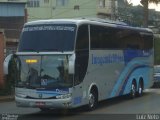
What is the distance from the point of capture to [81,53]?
18.3m

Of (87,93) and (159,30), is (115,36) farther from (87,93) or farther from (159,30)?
(159,30)

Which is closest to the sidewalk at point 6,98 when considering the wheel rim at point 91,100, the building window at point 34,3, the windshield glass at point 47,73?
the wheel rim at point 91,100

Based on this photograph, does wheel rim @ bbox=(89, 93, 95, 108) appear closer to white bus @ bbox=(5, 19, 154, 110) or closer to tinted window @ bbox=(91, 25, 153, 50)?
white bus @ bbox=(5, 19, 154, 110)

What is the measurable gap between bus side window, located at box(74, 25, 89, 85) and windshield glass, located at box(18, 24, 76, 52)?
37 cm

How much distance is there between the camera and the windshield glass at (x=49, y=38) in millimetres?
17750

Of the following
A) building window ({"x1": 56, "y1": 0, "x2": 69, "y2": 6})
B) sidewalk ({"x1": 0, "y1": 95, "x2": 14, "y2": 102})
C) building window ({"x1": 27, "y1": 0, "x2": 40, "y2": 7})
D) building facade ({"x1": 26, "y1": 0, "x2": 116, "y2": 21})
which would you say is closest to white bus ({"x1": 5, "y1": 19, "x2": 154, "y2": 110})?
sidewalk ({"x1": 0, "y1": 95, "x2": 14, "y2": 102})

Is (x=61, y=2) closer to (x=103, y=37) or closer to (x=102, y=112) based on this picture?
(x=103, y=37)

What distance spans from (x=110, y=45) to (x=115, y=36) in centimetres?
74

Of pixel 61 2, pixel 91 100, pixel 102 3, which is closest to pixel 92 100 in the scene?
pixel 91 100

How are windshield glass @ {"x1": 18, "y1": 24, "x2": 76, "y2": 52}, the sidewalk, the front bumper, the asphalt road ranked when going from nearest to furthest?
the front bumper < the asphalt road < windshield glass @ {"x1": 18, "y1": 24, "x2": 76, "y2": 52} < the sidewalk

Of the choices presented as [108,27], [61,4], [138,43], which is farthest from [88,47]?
[61,4]

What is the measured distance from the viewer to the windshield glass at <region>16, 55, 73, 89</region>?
1742cm

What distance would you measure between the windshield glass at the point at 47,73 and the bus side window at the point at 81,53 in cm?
54

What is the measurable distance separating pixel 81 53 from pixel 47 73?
1586mm
